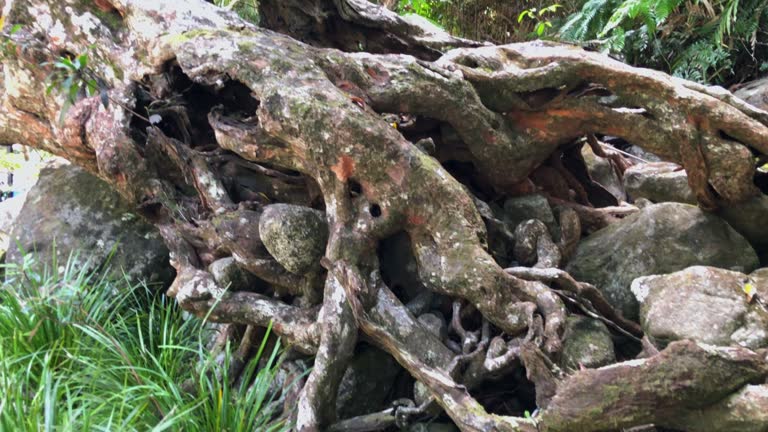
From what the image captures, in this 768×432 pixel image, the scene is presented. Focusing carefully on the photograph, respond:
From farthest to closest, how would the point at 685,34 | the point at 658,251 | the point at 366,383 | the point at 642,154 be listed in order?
the point at 685,34, the point at 642,154, the point at 658,251, the point at 366,383

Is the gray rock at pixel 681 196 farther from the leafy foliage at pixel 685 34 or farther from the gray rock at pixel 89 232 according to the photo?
the gray rock at pixel 89 232

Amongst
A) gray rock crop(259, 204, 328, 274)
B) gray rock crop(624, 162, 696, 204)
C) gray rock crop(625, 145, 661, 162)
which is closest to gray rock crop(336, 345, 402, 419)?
gray rock crop(259, 204, 328, 274)

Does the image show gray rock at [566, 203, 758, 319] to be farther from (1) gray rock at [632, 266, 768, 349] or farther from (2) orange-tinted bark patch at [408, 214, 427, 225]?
(2) orange-tinted bark patch at [408, 214, 427, 225]

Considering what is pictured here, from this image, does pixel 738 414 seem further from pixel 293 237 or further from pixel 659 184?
pixel 659 184

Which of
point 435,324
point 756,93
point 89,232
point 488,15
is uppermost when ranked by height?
point 756,93

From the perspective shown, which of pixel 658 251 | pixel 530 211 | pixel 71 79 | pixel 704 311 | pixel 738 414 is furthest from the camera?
pixel 530 211

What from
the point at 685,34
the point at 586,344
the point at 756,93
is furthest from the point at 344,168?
the point at 685,34

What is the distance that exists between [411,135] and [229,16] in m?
1.29

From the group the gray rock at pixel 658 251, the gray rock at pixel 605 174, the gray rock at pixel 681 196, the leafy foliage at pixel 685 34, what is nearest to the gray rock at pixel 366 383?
the gray rock at pixel 658 251

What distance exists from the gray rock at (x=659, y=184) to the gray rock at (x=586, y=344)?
1.47 metres

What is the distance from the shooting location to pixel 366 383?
114 inches

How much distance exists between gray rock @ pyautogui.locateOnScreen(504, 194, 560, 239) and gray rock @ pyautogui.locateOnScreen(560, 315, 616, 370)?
2.99 feet

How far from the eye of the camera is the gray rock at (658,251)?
2990 millimetres

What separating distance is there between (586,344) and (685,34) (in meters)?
5.07
